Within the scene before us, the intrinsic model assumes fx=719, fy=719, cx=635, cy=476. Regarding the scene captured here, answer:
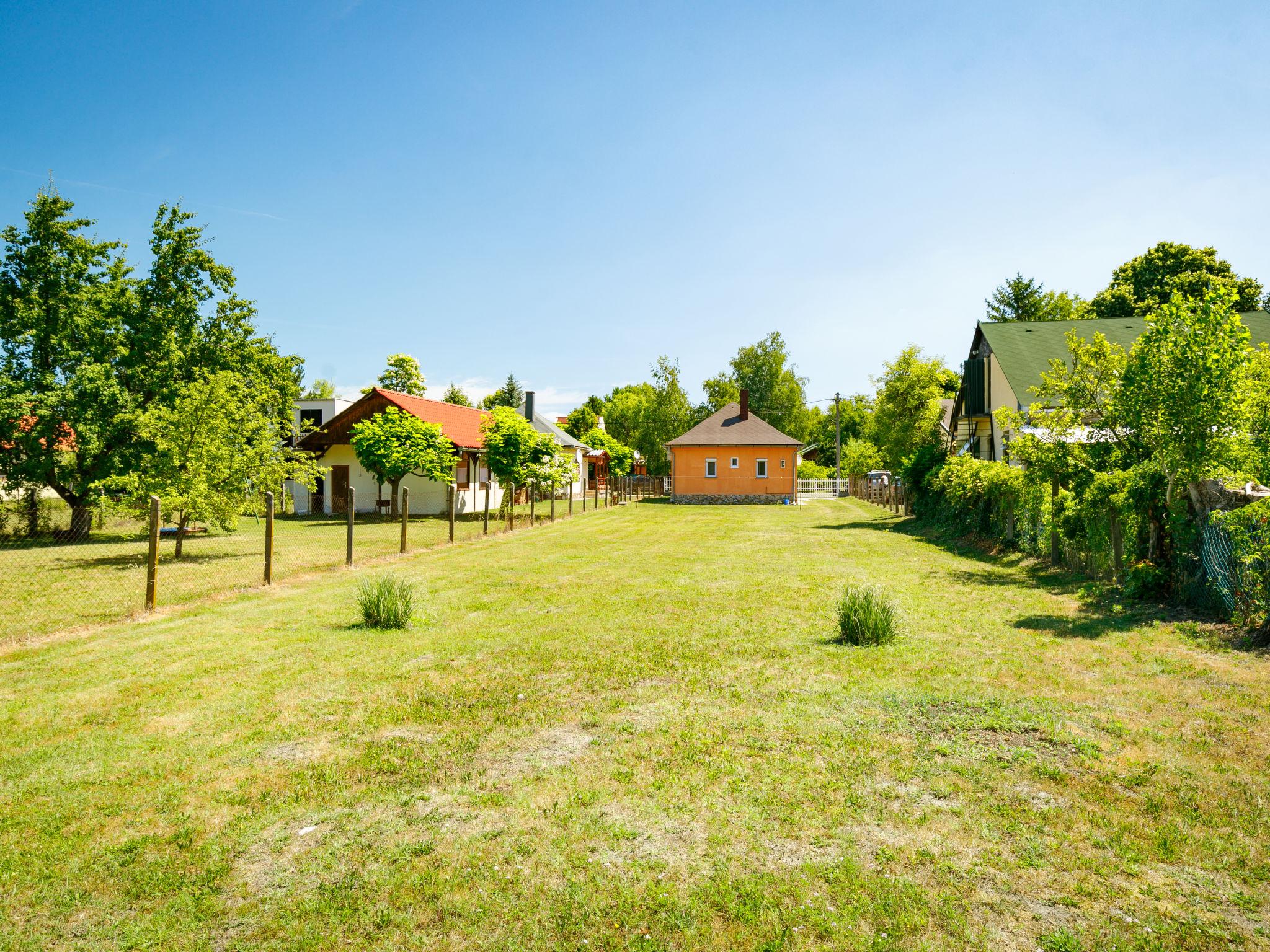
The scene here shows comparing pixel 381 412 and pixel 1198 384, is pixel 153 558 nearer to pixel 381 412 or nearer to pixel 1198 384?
pixel 1198 384

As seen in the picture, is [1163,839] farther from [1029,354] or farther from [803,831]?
[1029,354]

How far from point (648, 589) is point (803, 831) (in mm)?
7777

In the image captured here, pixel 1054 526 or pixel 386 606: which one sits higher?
pixel 1054 526

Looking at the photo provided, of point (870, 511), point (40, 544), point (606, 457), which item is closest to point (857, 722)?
point (40, 544)

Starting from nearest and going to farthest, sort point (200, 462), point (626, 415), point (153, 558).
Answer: point (153, 558)
point (200, 462)
point (626, 415)

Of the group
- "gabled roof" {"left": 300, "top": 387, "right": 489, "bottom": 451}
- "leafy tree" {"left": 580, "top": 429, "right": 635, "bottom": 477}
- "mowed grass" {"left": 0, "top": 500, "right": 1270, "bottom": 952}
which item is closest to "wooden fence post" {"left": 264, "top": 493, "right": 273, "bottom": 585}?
"mowed grass" {"left": 0, "top": 500, "right": 1270, "bottom": 952}

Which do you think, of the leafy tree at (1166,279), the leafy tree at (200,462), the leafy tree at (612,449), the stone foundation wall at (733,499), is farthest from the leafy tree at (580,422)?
the leafy tree at (200,462)

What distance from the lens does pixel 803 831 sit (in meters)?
3.83

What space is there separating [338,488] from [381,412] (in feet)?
17.5

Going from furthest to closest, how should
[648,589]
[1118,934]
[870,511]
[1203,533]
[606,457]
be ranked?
[606,457]
[870,511]
[648,589]
[1203,533]
[1118,934]

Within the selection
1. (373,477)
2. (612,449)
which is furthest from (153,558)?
(612,449)

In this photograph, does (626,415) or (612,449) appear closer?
(612,449)

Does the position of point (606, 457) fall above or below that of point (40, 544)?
above

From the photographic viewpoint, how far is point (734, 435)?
145ft
